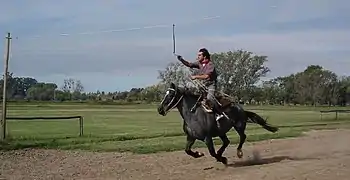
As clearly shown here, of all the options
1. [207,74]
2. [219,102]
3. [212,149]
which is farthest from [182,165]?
[207,74]

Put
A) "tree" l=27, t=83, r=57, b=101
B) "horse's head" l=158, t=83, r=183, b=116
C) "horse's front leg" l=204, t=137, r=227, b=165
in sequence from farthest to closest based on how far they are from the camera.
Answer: "tree" l=27, t=83, r=57, b=101
"horse's front leg" l=204, t=137, r=227, b=165
"horse's head" l=158, t=83, r=183, b=116

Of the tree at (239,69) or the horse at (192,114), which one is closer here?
the horse at (192,114)

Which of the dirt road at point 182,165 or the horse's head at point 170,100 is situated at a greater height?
A: the horse's head at point 170,100

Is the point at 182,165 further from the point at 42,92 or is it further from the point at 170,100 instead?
the point at 42,92

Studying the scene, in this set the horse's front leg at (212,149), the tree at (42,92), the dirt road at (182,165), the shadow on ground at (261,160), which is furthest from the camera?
the tree at (42,92)

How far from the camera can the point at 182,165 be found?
14.0 meters

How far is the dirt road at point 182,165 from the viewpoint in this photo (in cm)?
1198

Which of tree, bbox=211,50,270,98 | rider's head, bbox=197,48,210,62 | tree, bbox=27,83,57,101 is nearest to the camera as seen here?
rider's head, bbox=197,48,210,62

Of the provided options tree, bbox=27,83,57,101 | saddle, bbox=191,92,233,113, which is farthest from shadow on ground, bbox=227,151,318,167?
tree, bbox=27,83,57,101

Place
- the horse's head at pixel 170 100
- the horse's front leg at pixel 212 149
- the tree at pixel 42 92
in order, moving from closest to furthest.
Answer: the horse's head at pixel 170 100
the horse's front leg at pixel 212 149
the tree at pixel 42 92

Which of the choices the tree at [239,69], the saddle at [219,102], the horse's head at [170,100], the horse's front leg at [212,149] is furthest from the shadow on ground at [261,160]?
the tree at [239,69]

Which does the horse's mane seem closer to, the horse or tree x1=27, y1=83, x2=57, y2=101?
the horse

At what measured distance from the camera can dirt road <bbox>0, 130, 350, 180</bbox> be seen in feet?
39.3

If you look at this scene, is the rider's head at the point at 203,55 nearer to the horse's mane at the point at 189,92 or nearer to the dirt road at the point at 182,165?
the horse's mane at the point at 189,92
